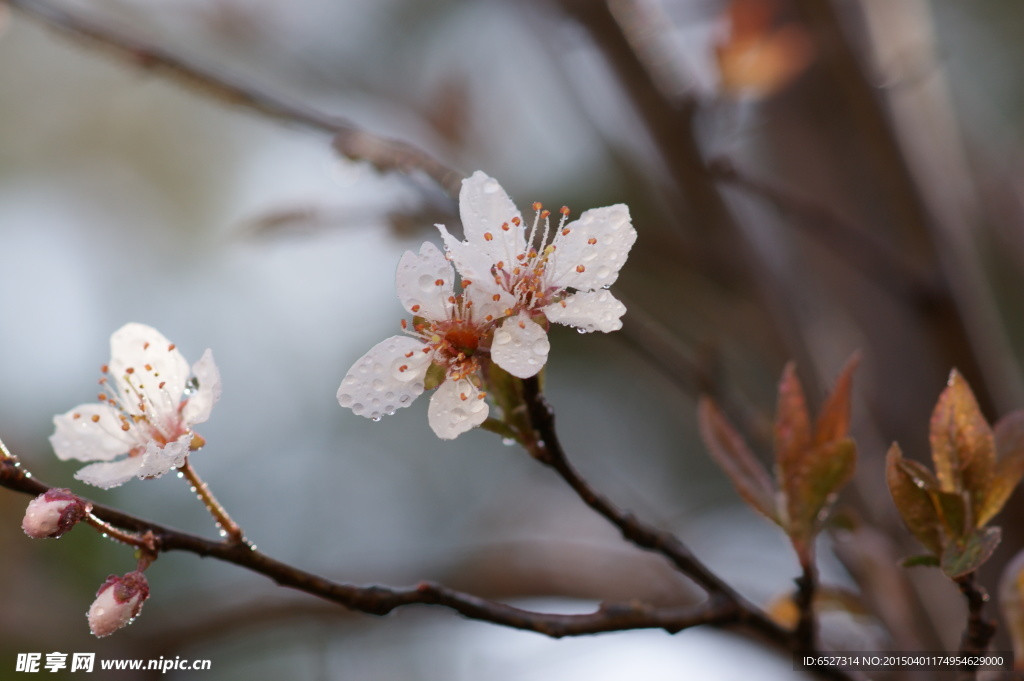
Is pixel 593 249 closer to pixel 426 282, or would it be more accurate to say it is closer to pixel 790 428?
pixel 426 282

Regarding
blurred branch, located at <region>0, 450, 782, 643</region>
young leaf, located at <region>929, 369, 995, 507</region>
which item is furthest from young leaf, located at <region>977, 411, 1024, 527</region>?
blurred branch, located at <region>0, 450, 782, 643</region>

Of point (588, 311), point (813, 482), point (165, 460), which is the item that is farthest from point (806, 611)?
point (165, 460)

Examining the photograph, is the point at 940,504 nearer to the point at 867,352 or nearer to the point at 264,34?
the point at 867,352

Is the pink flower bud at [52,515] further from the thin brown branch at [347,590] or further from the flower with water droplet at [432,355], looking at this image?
the flower with water droplet at [432,355]

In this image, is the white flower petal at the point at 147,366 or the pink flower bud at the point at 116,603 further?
the white flower petal at the point at 147,366

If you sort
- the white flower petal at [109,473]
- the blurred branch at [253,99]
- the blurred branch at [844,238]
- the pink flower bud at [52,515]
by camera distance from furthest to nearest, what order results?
the blurred branch at [844,238] → the blurred branch at [253,99] → the white flower petal at [109,473] → the pink flower bud at [52,515]

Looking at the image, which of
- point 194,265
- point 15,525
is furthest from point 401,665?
point 194,265

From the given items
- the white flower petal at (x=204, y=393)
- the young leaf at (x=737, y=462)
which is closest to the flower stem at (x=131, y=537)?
the white flower petal at (x=204, y=393)
